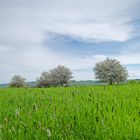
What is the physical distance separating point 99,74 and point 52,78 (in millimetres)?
18116

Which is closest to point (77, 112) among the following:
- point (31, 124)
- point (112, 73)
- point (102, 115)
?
point (102, 115)

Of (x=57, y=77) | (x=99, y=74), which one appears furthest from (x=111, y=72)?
(x=57, y=77)

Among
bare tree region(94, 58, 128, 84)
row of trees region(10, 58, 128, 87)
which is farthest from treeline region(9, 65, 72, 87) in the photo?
bare tree region(94, 58, 128, 84)

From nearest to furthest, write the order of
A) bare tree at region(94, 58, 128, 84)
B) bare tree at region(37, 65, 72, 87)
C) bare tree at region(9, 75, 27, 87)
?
bare tree at region(94, 58, 128, 84) < bare tree at region(37, 65, 72, 87) < bare tree at region(9, 75, 27, 87)

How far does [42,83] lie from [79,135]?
132 meters

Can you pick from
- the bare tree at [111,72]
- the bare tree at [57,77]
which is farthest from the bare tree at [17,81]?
the bare tree at [111,72]

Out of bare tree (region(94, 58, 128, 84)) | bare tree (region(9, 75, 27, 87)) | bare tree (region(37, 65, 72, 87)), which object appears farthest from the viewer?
bare tree (region(9, 75, 27, 87))

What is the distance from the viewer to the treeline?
131875mm

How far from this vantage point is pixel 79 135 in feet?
17.5

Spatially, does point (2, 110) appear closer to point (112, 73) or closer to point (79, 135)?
point (79, 135)

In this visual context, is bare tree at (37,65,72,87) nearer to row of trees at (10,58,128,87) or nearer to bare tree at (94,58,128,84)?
row of trees at (10,58,128,87)

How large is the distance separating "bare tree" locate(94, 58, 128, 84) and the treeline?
39.1 ft

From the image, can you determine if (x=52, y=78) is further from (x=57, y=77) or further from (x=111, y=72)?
(x=111, y=72)

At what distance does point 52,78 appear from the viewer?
13188 centimetres
